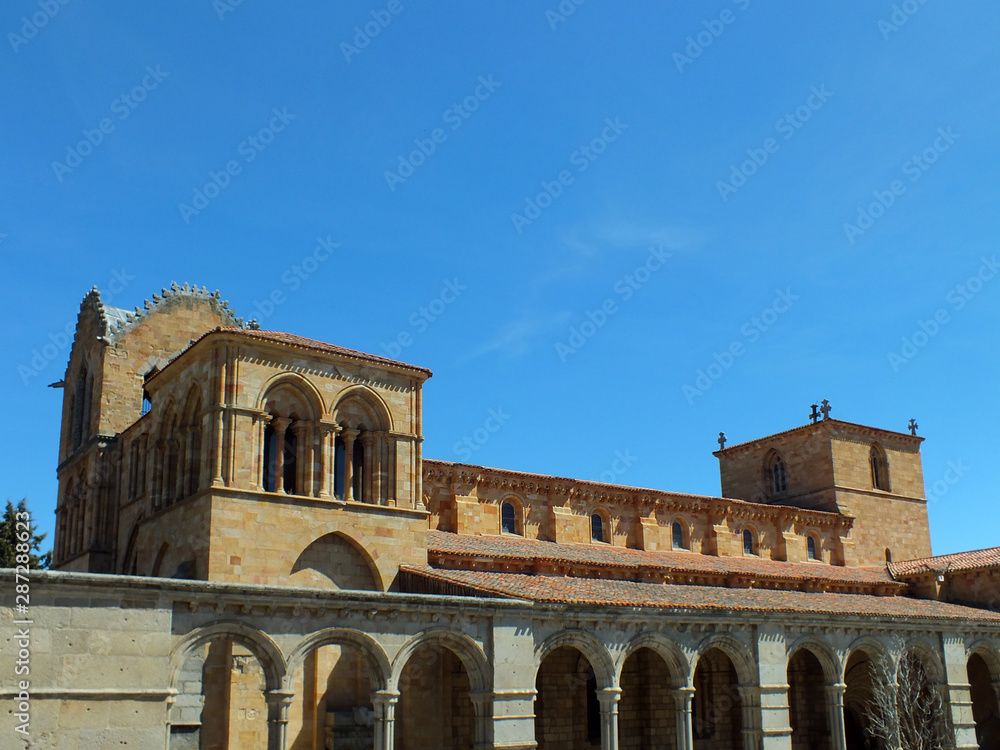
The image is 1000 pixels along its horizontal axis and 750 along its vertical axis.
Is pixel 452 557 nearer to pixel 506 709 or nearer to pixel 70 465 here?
pixel 506 709

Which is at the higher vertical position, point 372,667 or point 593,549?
point 593,549

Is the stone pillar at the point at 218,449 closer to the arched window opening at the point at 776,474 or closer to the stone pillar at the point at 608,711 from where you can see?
the stone pillar at the point at 608,711

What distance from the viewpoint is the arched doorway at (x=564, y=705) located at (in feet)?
97.4

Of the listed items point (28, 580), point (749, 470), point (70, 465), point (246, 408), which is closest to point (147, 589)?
point (28, 580)

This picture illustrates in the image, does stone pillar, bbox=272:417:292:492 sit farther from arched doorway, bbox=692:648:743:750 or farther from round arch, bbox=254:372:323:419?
arched doorway, bbox=692:648:743:750

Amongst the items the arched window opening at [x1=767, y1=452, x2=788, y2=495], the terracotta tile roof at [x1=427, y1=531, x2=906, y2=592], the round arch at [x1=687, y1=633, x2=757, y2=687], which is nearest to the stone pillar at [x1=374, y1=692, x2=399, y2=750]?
the terracotta tile roof at [x1=427, y1=531, x2=906, y2=592]

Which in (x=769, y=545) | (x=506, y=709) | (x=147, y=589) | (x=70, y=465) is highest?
(x=70, y=465)

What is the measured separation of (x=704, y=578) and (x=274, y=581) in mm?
15710

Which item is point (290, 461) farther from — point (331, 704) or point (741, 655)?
point (741, 655)

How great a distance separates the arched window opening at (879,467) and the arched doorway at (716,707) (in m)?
16.0

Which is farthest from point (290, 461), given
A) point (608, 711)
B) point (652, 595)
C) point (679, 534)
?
point (679, 534)

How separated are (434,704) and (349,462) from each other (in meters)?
7.02

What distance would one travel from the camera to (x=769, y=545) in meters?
41.0

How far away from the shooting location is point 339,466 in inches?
1096
